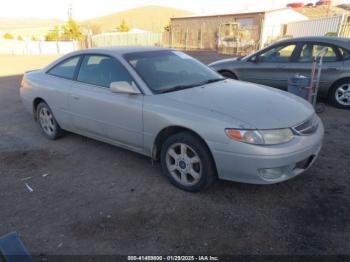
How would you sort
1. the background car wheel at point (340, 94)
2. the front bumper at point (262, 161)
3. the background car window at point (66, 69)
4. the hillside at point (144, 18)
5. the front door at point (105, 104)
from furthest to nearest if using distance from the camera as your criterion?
the hillside at point (144, 18)
the background car wheel at point (340, 94)
the background car window at point (66, 69)
the front door at point (105, 104)
the front bumper at point (262, 161)

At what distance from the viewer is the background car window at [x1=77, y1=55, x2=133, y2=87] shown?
402 cm

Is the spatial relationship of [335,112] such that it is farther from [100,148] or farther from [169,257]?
[169,257]

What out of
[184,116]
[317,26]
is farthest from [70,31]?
[184,116]

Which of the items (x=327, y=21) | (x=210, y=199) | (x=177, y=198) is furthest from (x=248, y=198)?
(x=327, y=21)

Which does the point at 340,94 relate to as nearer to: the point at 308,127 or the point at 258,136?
the point at 308,127

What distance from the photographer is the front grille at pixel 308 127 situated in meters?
3.25

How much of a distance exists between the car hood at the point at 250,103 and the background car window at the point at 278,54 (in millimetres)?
3543

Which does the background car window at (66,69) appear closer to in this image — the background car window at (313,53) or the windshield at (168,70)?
the windshield at (168,70)

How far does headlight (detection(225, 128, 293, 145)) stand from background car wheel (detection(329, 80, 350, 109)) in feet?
14.9

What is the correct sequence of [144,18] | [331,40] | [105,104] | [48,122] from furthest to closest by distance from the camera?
[144,18] < [331,40] < [48,122] < [105,104]

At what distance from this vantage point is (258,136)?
3.02 meters

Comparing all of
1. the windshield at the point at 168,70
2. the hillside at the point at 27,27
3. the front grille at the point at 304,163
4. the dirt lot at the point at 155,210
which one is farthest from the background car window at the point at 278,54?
the hillside at the point at 27,27

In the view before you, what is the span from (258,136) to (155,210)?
4.18 ft

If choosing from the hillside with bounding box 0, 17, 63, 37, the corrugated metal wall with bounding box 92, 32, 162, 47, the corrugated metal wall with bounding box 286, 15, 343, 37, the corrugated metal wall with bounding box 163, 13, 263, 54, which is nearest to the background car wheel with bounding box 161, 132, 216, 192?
the corrugated metal wall with bounding box 286, 15, 343, 37
